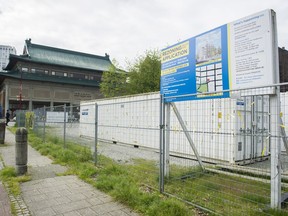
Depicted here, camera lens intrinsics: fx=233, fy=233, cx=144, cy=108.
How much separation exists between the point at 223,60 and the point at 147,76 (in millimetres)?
21022

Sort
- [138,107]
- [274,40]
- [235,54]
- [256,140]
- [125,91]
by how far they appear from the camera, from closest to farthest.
Result: 1. [274,40]
2. [235,54]
3. [256,140]
4. [138,107]
5. [125,91]

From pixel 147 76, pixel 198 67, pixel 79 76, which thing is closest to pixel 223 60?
pixel 198 67

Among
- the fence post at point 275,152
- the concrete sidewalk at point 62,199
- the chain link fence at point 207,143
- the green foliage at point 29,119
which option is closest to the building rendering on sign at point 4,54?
the green foliage at point 29,119

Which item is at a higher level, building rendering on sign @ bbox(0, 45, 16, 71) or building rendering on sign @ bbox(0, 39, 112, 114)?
building rendering on sign @ bbox(0, 45, 16, 71)

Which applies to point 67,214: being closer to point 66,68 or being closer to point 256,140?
point 256,140

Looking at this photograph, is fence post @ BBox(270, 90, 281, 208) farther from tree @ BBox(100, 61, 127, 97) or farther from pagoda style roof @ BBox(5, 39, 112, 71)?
pagoda style roof @ BBox(5, 39, 112, 71)

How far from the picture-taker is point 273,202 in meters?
3.54

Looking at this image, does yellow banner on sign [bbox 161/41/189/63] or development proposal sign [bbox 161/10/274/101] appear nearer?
development proposal sign [bbox 161/10/274/101]

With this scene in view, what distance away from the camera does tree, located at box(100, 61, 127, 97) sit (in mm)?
30156

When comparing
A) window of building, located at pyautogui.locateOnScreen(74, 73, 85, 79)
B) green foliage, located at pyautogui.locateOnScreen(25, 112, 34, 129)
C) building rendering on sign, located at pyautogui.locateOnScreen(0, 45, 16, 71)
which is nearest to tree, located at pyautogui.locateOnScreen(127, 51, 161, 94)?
green foliage, located at pyautogui.locateOnScreen(25, 112, 34, 129)

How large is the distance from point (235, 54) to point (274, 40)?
23.5 inches

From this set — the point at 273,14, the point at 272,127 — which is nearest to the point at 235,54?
the point at 273,14

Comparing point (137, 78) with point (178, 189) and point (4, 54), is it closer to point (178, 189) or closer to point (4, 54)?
point (178, 189)

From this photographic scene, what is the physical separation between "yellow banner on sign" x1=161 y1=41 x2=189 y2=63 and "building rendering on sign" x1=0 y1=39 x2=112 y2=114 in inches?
1510
